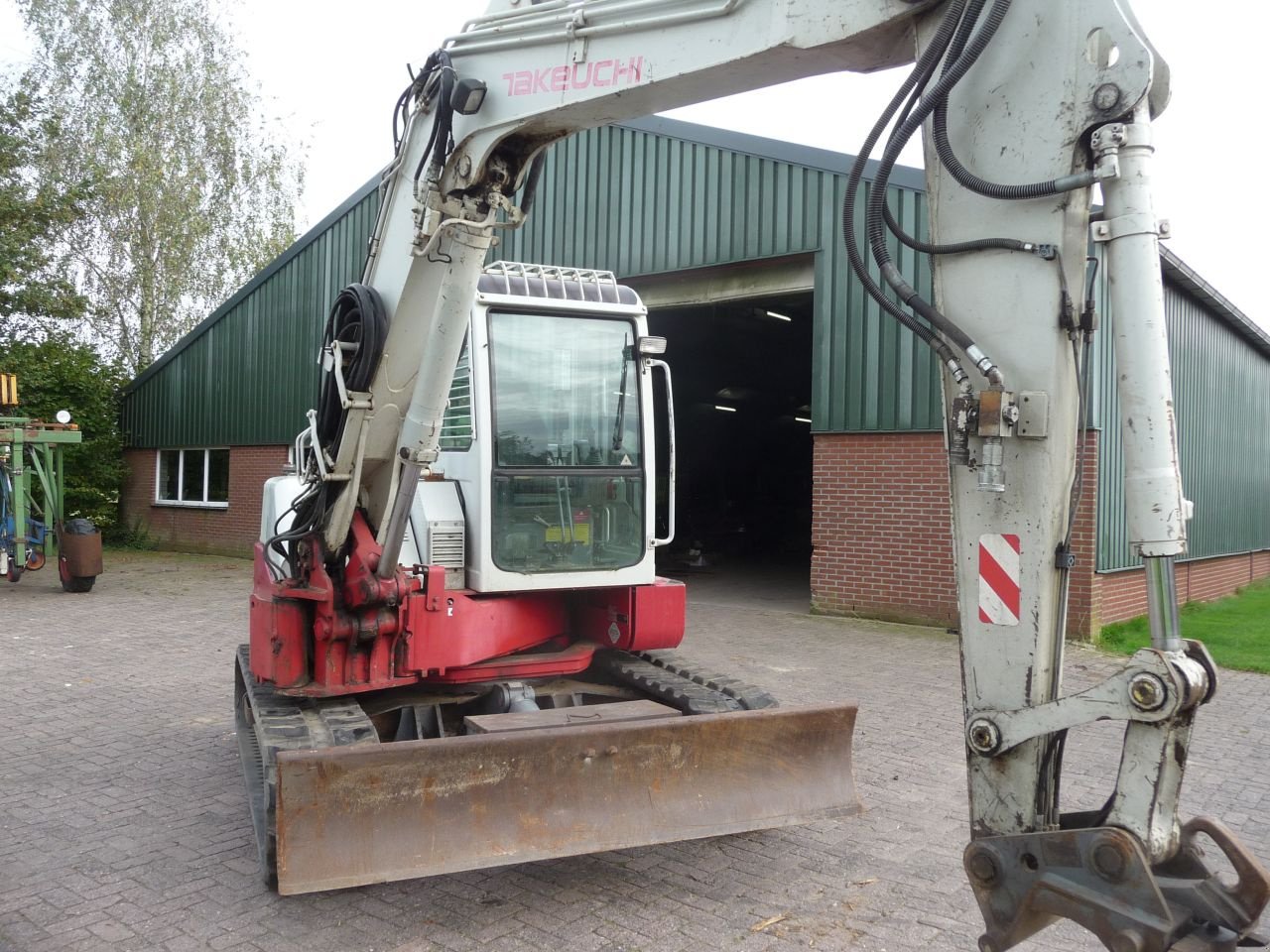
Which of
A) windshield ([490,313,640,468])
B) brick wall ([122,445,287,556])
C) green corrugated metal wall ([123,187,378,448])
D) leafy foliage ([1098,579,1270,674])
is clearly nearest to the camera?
windshield ([490,313,640,468])

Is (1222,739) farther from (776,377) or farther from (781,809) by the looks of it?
(776,377)

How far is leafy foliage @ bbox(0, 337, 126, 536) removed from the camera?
2181cm

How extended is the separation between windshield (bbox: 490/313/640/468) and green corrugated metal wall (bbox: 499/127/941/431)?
6246 mm

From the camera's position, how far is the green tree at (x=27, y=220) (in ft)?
69.9

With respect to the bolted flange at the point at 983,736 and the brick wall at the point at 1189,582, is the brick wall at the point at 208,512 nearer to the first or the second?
the brick wall at the point at 1189,582

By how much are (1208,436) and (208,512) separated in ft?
58.2

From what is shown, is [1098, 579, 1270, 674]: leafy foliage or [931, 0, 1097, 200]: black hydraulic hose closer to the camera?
[931, 0, 1097, 200]: black hydraulic hose

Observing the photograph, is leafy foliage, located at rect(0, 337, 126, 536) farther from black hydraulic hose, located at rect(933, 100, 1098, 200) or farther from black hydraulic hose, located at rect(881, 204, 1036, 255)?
black hydraulic hose, located at rect(933, 100, 1098, 200)

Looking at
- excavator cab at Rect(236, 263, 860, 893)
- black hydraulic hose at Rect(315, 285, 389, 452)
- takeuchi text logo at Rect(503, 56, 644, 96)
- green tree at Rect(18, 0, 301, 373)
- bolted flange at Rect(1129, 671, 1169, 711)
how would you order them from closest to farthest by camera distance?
bolted flange at Rect(1129, 671, 1169, 711)
takeuchi text logo at Rect(503, 56, 644, 96)
excavator cab at Rect(236, 263, 860, 893)
black hydraulic hose at Rect(315, 285, 389, 452)
green tree at Rect(18, 0, 301, 373)

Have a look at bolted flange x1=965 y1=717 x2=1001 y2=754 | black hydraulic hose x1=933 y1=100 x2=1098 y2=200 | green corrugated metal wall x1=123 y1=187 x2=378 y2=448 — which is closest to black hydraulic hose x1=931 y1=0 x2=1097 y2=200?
black hydraulic hose x1=933 y1=100 x2=1098 y2=200

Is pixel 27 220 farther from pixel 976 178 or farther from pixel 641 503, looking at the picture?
pixel 976 178

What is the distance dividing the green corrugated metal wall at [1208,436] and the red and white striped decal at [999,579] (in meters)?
8.01

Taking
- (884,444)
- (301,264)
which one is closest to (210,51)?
(301,264)

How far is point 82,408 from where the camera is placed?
22.6 metres
